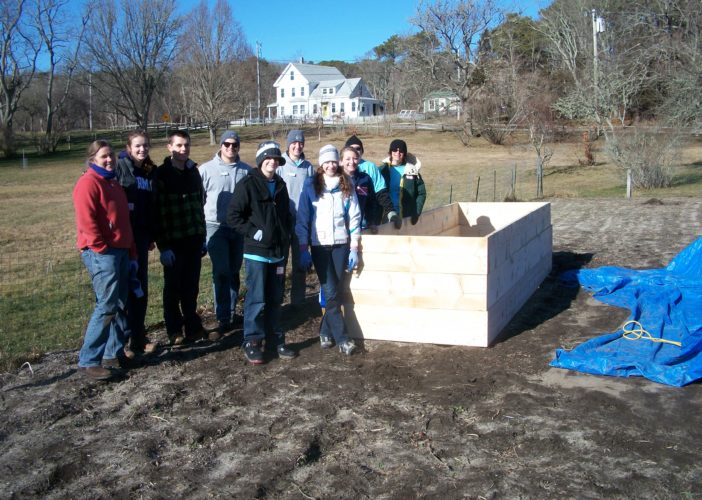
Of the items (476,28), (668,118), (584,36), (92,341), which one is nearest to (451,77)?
(476,28)

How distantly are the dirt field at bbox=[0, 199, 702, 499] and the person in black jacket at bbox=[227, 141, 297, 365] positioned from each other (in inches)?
12.0

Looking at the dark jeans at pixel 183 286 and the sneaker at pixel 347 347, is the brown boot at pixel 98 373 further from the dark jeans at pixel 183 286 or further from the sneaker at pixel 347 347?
the sneaker at pixel 347 347

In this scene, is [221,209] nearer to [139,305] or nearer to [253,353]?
[139,305]

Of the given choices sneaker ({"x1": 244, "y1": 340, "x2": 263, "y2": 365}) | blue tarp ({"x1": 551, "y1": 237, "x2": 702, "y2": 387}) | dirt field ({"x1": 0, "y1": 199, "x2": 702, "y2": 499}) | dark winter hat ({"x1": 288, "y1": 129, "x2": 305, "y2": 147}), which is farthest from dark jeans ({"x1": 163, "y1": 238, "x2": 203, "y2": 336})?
blue tarp ({"x1": 551, "y1": 237, "x2": 702, "y2": 387})

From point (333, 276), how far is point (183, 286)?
4.42 ft

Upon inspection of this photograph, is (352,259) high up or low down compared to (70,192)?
up

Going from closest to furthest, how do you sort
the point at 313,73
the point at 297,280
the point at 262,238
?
1. the point at 262,238
2. the point at 297,280
3. the point at 313,73

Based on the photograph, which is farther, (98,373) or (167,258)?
(167,258)

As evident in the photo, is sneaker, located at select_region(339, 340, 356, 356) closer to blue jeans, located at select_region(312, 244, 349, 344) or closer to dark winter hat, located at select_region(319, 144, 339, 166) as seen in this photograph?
blue jeans, located at select_region(312, 244, 349, 344)

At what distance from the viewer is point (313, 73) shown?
8112cm

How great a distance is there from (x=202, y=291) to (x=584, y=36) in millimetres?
33692

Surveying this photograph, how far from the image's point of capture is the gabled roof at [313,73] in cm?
7981

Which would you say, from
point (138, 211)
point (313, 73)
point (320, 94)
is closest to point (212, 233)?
point (138, 211)

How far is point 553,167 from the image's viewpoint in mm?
29688
